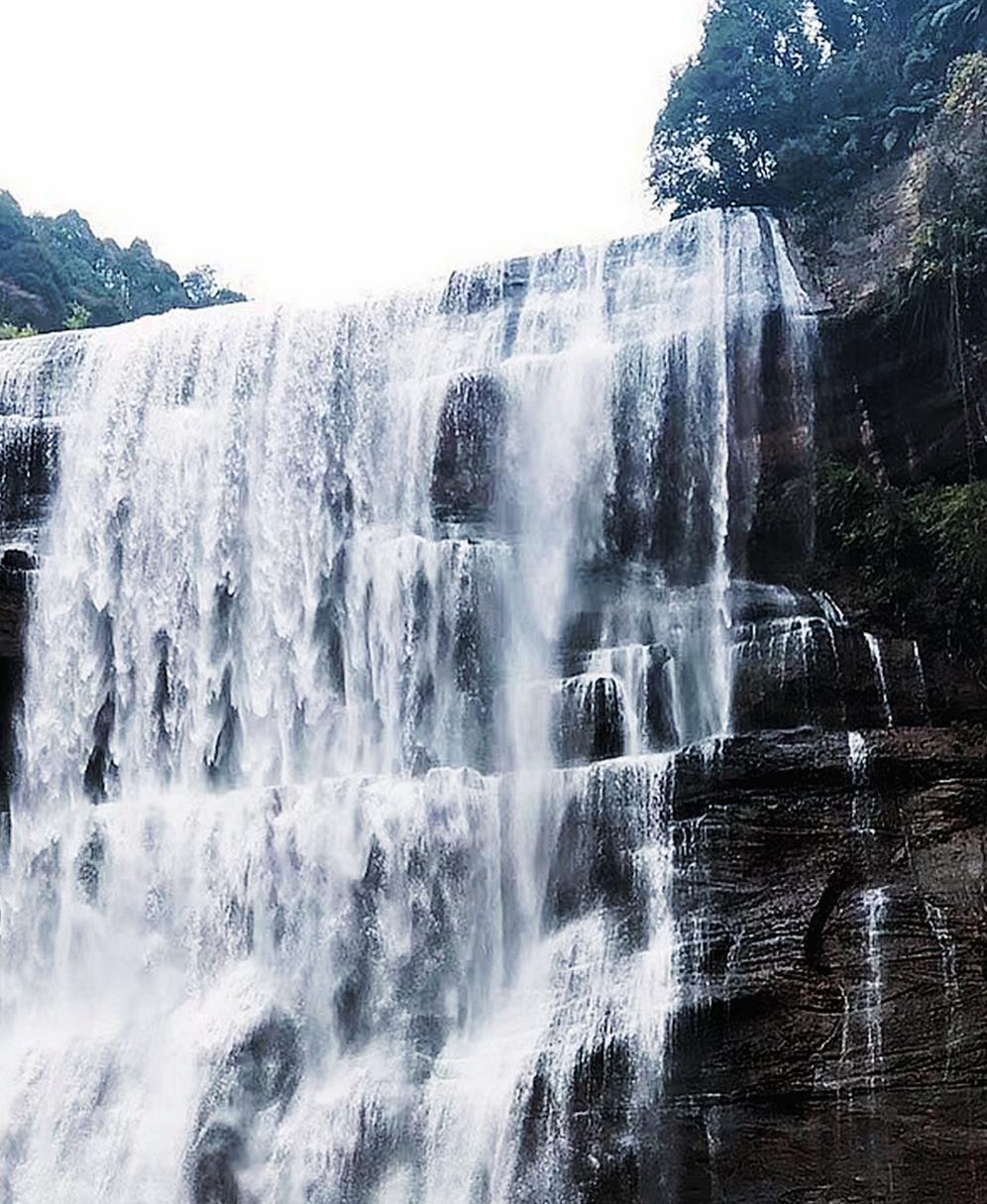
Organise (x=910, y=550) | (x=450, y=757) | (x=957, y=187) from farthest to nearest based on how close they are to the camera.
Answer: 1. (x=957, y=187)
2. (x=450, y=757)
3. (x=910, y=550)

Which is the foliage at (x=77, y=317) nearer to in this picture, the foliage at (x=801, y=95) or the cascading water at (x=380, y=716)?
the cascading water at (x=380, y=716)

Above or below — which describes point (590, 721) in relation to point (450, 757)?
above

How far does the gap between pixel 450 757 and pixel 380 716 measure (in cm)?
109

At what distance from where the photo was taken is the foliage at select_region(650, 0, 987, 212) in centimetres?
2039

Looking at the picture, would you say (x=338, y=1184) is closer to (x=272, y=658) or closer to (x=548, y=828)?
(x=548, y=828)

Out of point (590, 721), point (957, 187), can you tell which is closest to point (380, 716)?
point (590, 721)

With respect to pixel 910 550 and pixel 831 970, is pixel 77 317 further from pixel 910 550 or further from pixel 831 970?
pixel 831 970

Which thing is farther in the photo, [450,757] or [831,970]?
[450,757]

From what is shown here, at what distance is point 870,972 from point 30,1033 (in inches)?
338

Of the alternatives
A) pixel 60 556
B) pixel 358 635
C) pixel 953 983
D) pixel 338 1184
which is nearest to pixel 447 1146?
pixel 338 1184

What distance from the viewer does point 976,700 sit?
1396 cm

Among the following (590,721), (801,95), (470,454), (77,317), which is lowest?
(590,721)

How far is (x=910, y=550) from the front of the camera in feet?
50.6

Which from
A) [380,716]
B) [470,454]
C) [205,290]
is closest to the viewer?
[380,716]
